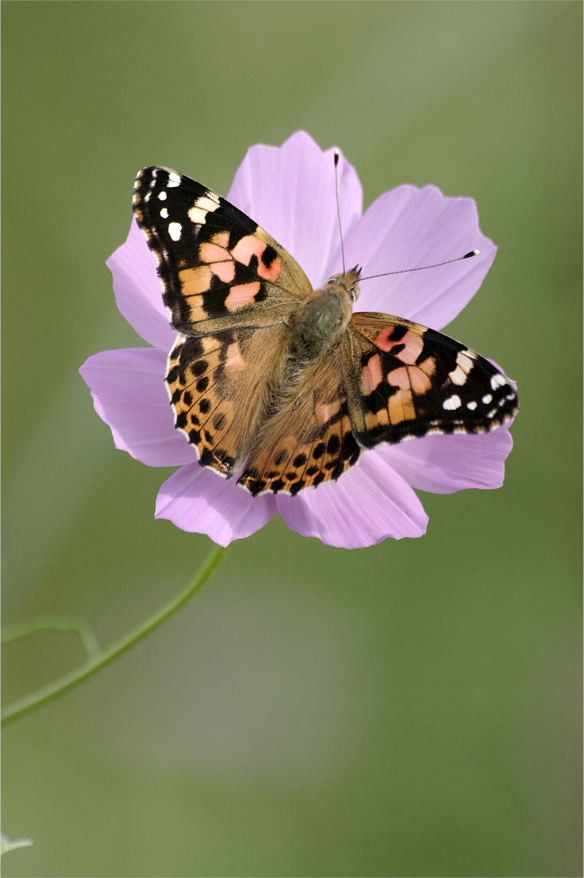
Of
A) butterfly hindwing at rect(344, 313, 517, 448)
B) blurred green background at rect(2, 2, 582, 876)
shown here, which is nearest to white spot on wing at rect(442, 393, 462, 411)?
butterfly hindwing at rect(344, 313, 517, 448)

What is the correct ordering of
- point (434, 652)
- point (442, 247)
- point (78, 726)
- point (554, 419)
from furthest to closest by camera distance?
point (554, 419)
point (434, 652)
point (78, 726)
point (442, 247)

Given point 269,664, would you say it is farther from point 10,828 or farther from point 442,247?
point 442,247

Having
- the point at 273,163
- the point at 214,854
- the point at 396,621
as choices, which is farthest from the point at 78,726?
the point at 273,163

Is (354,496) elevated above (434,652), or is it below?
below

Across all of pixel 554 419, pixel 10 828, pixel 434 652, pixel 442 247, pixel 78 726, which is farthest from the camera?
pixel 554 419

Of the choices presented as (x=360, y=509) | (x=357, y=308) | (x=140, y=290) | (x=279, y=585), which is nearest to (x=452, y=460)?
(x=360, y=509)

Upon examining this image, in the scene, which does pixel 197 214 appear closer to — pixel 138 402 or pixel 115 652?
pixel 138 402
